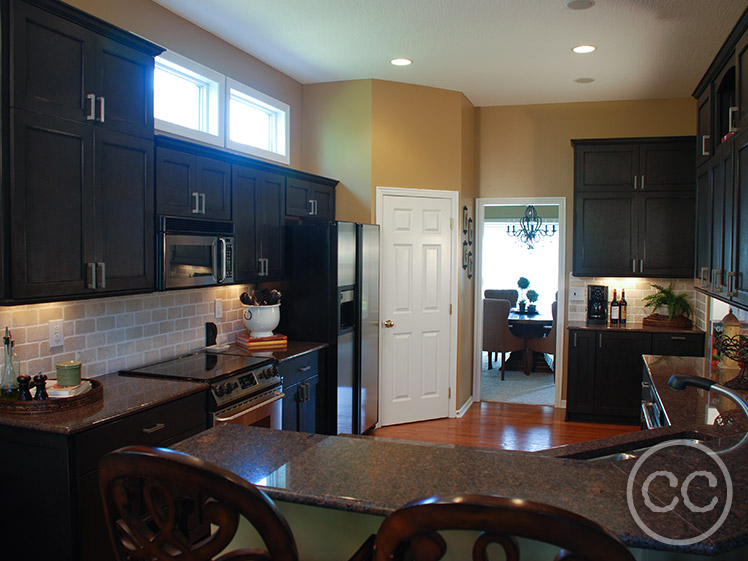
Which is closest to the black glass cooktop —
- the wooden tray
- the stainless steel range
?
the stainless steel range

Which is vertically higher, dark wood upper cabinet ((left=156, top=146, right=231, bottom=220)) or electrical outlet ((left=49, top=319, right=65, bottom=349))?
dark wood upper cabinet ((left=156, top=146, right=231, bottom=220))

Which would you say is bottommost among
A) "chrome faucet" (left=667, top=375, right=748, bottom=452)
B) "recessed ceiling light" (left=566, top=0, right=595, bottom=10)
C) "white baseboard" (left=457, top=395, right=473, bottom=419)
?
"white baseboard" (left=457, top=395, right=473, bottom=419)

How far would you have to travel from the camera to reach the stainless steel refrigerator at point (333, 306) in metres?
4.45

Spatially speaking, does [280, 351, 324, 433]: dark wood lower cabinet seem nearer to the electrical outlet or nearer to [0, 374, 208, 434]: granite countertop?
[0, 374, 208, 434]: granite countertop

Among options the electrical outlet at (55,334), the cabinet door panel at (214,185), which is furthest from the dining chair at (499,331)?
the electrical outlet at (55,334)

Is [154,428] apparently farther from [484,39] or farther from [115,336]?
[484,39]

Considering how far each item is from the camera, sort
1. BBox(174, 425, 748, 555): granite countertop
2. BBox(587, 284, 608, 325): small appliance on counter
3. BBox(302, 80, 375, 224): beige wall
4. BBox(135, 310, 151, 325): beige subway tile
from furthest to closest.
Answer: BBox(587, 284, 608, 325): small appliance on counter, BBox(302, 80, 375, 224): beige wall, BBox(135, 310, 151, 325): beige subway tile, BBox(174, 425, 748, 555): granite countertop

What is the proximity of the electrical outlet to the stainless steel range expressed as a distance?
0.42 metres

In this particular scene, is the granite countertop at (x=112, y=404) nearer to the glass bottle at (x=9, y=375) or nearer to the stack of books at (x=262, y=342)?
the glass bottle at (x=9, y=375)

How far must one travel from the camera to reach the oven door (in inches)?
126

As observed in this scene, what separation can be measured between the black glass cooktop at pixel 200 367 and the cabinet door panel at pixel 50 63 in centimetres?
138

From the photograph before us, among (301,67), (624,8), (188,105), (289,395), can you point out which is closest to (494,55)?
(624,8)

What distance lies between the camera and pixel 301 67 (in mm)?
4906

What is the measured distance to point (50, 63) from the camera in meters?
2.50
